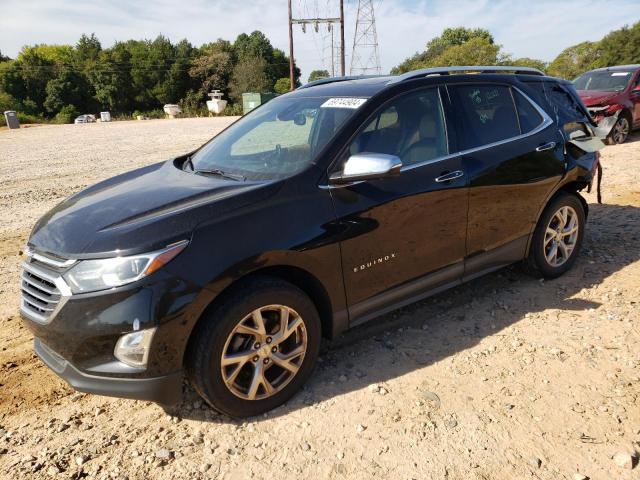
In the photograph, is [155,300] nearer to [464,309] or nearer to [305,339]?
[305,339]

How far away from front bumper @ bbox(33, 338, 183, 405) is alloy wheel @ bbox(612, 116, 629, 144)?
40.7ft

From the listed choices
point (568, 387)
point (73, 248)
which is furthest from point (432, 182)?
point (73, 248)

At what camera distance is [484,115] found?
3781 millimetres

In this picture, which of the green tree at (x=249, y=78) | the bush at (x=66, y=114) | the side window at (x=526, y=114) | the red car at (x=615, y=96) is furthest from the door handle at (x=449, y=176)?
the green tree at (x=249, y=78)

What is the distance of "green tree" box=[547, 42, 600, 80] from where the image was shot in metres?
43.2

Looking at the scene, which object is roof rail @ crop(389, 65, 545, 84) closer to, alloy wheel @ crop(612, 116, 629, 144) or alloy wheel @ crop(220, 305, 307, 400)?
alloy wheel @ crop(220, 305, 307, 400)

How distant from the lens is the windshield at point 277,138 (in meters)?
3.09

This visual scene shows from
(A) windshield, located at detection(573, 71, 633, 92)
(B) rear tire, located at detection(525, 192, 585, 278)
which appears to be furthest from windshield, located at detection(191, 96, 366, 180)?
(A) windshield, located at detection(573, 71, 633, 92)

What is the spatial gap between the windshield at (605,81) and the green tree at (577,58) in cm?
3442

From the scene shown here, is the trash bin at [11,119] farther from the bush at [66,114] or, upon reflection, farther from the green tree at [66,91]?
the green tree at [66,91]

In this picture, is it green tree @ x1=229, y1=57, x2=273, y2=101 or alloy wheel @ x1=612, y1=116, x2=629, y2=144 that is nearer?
alloy wheel @ x1=612, y1=116, x2=629, y2=144

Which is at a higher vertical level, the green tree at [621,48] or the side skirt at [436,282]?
the green tree at [621,48]

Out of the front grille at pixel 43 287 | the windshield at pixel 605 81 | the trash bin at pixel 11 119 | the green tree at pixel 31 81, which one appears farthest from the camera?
the green tree at pixel 31 81

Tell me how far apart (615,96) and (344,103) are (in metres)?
10.8
